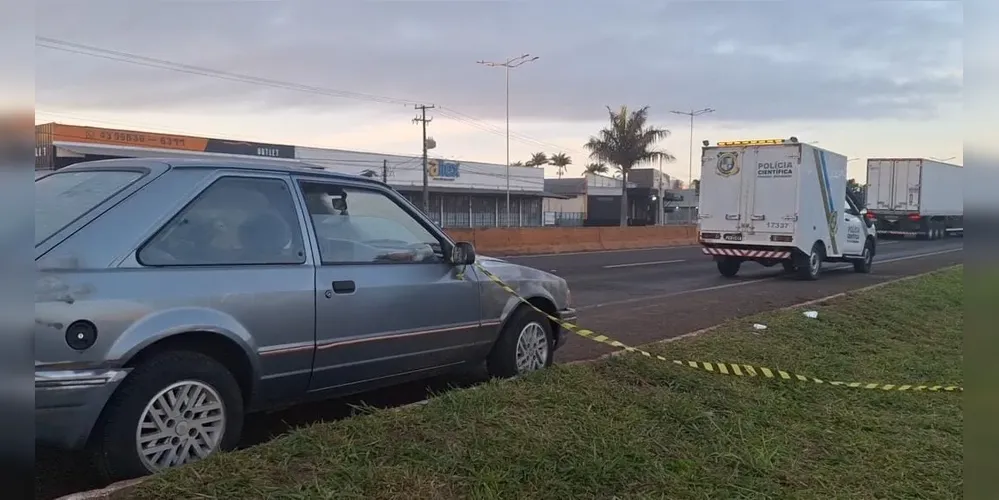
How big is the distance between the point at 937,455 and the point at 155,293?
4.39m

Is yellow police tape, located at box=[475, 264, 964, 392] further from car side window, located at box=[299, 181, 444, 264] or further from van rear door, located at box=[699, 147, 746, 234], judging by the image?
van rear door, located at box=[699, 147, 746, 234]

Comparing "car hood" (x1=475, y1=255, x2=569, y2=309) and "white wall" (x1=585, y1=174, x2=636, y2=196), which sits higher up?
"white wall" (x1=585, y1=174, x2=636, y2=196)

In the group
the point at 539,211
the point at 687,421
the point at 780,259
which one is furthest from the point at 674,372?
the point at 539,211

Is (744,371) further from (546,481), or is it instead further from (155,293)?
(155,293)

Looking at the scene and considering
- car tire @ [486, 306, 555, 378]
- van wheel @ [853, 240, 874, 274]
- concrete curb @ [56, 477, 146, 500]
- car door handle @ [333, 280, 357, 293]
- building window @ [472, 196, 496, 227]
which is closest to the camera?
concrete curb @ [56, 477, 146, 500]

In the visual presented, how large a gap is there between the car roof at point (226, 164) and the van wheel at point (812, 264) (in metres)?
13.7

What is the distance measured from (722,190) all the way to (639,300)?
18.6ft

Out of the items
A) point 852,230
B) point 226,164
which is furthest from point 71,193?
point 852,230

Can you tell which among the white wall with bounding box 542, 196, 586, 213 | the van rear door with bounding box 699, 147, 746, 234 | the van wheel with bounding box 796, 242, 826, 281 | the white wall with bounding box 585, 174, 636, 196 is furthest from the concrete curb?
the white wall with bounding box 585, 174, 636, 196

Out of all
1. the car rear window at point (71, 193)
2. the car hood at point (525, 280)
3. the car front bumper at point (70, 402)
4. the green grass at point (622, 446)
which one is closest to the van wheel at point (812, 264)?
the green grass at point (622, 446)

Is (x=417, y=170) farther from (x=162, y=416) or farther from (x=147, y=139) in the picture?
(x=162, y=416)

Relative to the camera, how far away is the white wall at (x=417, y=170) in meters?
43.4

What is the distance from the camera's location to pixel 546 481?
12.0 ft

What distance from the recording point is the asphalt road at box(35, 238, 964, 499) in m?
4.69
